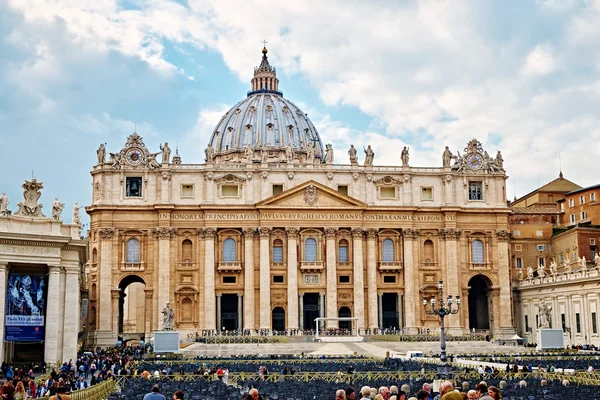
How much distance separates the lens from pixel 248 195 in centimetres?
9219

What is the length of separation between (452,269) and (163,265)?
30.6 meters

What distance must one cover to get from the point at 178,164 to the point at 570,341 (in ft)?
142

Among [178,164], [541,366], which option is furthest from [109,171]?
[541,366]

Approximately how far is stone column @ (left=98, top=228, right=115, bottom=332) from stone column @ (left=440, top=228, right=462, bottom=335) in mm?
35107

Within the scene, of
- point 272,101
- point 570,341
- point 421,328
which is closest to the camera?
point 570,341

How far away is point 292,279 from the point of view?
3588 inches

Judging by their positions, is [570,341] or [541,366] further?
[570,341]

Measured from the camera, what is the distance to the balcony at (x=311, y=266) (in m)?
91.6

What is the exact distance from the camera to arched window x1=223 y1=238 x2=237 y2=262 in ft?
303

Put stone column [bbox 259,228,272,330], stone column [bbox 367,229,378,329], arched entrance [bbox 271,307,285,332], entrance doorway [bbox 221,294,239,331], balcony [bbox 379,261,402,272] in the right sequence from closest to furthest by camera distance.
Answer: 1. stone column [bbox 259,228,272,330]
2. stone column [bbox 367,229,378,329]
3. arched entrance [bbox 271,307,285,332]
4. balcony [bbox 379,261,402,272]
5. entrance doorway [bbox 221,294,239,331]

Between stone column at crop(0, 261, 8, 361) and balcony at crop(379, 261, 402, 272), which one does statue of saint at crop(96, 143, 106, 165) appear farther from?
stone column at crop(0, 261, 8, 361)

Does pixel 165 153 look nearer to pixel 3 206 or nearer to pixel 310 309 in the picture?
pixel 310 309

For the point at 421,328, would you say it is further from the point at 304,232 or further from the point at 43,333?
the point at 43,333

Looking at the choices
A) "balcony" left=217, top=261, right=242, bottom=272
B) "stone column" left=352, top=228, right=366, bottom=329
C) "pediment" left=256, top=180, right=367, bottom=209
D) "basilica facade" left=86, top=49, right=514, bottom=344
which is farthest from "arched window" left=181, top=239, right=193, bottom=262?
"stone column" left=352, top=228, right=366, bottom=329
